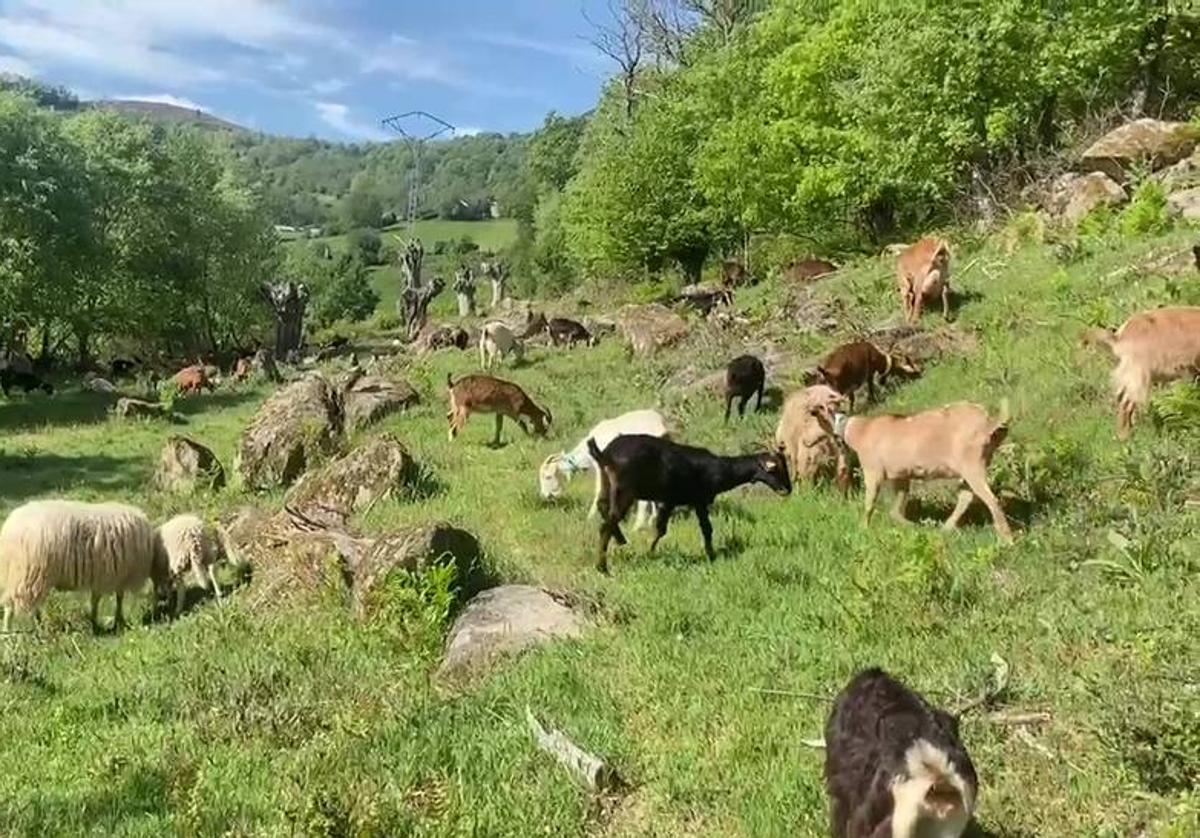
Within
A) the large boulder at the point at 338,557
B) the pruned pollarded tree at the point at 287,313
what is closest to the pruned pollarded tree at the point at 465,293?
the pruned pollarded tree at the point at 287,313

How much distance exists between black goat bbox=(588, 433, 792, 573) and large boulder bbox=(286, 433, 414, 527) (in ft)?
12.5

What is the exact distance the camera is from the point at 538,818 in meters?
5.24

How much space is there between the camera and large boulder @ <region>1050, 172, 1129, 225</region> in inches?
814

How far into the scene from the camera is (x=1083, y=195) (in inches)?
834

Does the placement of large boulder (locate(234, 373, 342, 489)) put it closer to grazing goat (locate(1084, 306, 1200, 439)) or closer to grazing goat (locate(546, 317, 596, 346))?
grazing goat (locate(1084, 306, 1200, 439))

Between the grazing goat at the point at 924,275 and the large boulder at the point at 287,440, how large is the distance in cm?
880

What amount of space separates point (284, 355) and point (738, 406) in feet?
89.7

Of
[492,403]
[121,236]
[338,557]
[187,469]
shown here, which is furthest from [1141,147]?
[121,236]

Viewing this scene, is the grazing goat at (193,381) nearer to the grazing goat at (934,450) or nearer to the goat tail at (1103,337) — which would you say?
the grazing goat at (934,450)

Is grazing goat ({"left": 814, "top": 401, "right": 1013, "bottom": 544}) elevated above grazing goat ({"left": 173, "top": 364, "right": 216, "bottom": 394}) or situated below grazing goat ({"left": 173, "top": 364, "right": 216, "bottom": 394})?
above

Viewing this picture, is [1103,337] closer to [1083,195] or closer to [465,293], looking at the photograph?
[1083,195]

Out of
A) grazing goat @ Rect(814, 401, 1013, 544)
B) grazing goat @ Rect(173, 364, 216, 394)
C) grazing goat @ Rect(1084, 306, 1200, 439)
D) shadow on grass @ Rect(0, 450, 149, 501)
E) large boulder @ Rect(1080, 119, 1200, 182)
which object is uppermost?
large boulder @ Rect(1080, 119, 1200, 182)

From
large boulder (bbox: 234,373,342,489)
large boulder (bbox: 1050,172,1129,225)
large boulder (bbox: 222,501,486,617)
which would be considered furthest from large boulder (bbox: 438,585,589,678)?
large boulder (bbox: 1050,172,1129,225)

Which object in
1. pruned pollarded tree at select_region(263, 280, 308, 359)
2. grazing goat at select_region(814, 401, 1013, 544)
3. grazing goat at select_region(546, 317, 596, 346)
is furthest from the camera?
pruned pollarded tree at select_region(263, 280, 308, 359)
